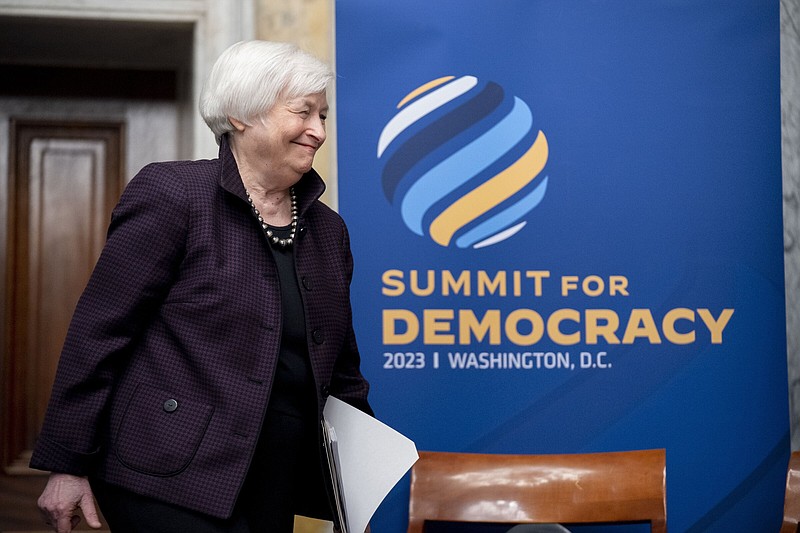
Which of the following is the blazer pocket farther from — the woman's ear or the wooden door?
the wooden door

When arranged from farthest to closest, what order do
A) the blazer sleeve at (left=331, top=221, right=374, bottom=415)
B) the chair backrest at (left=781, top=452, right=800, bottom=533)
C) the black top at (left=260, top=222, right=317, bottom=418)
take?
the chair backrest at (left=781, top=452, right=800, bottom=533), the blazer sleeve at (left=331, top=221, right=374, bottom=415), the black top at (left=260, top=222, right=317, bottom=418)

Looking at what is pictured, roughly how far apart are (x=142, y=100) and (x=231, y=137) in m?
1.94

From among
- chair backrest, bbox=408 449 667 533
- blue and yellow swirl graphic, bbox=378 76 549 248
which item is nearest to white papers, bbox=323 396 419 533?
chair backrest, bbox=408 449 667 533

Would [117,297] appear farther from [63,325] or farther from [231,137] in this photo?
[63,325]

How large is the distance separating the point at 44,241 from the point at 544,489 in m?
2.07

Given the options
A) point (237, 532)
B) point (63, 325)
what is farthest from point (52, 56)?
point (237, 532)

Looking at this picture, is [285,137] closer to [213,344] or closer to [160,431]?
[213,344]

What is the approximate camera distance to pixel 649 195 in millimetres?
2992

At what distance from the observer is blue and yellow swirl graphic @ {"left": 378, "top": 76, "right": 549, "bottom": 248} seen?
2918 mm

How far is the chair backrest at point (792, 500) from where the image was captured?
2.43m

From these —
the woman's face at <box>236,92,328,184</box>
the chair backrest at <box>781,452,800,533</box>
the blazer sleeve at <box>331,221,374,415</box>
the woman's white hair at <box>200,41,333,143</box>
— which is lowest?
the chair backrest at <box>781,452,800,533</box>

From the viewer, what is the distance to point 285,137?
1669 mm

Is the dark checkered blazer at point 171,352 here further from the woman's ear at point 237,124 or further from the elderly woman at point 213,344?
the woman's ear at point 237,124

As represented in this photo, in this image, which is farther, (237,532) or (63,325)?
(63,325)
